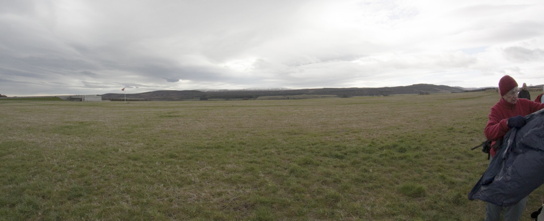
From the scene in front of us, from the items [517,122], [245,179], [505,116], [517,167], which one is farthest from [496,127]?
[245,179]

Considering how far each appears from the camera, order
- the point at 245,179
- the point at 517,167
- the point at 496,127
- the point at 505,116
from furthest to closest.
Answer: the point at 245,179, the point at 505,116, the point at 496,127, the point at 517,167

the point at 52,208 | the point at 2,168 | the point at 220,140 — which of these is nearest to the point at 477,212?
the point at 52,208

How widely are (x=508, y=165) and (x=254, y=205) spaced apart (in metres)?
4.86

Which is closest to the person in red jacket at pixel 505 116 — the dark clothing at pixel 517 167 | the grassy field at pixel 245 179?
the dark clothing at pixel 517 167

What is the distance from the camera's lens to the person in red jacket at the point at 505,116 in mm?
4723

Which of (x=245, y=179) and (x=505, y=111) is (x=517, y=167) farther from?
(x=245, y=179)

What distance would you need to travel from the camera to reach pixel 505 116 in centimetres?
508

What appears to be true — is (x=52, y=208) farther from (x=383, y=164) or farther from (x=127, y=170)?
(x=383, y=164)

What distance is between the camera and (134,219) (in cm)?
577

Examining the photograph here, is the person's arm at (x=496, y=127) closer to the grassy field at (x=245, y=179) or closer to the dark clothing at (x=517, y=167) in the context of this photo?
the dark clothing at (x=517, y=167)

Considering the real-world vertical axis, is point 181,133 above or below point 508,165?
below

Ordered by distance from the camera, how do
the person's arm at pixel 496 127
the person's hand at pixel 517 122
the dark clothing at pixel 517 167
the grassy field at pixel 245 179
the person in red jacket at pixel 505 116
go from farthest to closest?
the grassy field at pixel 245 179, the person in red jacket at pixel 505 116, the person's arm at pixel 496 127, the person's hand at pixel 517 122, the dark clothing at pixel 517 167

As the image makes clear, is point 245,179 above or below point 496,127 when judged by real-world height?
below

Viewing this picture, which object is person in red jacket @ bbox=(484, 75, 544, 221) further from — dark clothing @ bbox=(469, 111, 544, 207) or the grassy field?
the grassy field
